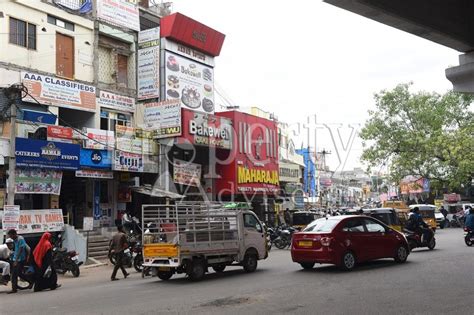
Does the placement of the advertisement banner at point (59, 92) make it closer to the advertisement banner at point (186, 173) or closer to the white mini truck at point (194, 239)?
the advertisement banner at point (186, 173)

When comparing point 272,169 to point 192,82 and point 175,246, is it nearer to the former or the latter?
point 192,82

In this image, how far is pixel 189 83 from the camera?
3022 cm

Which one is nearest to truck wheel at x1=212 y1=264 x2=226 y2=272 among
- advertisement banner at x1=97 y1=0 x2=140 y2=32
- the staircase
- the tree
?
the staircase

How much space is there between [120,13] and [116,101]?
4.83 meters

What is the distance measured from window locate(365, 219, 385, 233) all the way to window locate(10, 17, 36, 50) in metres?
16.2

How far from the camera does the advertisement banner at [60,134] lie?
21297 mm

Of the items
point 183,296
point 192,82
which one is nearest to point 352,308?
point 183,296

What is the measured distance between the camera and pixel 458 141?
3850 centimetres

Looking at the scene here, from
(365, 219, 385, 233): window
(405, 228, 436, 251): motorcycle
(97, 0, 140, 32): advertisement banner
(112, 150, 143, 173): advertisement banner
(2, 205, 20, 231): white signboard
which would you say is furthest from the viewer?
A: (97, 0, 140, 32): advertisement banner

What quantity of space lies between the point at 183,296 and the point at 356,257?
18.0 feet

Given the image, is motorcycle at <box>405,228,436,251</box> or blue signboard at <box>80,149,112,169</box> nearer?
motorcycle at <box>405,228,436,251</box>

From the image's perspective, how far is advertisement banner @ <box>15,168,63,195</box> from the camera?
Answer: 19734mm

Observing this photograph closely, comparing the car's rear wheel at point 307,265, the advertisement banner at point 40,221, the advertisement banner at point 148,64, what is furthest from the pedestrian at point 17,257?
the advertisement banner at point 148,64

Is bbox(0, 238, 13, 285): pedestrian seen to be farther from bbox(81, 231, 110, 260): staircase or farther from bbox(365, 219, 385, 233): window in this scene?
bbox(365, 219, 385, 233): window
